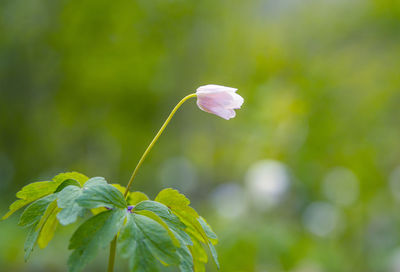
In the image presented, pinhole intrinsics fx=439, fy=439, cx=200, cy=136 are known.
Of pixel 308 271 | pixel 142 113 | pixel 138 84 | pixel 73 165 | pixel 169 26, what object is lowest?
pixel 73 165

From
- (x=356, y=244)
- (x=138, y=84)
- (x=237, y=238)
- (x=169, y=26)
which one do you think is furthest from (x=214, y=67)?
(x=237, y=238)

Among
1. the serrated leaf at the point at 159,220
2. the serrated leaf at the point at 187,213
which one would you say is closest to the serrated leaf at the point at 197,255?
the serrated leaf at the point at 187,213

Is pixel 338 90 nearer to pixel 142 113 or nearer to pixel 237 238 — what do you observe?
pixel 142 113

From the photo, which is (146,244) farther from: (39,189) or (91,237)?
(39,189)

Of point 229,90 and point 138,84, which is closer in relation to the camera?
point 229,90

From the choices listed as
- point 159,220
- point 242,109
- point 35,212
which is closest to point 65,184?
point 35,212

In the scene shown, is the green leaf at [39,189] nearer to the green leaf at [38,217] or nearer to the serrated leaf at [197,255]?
the green leaf at [38,217]
